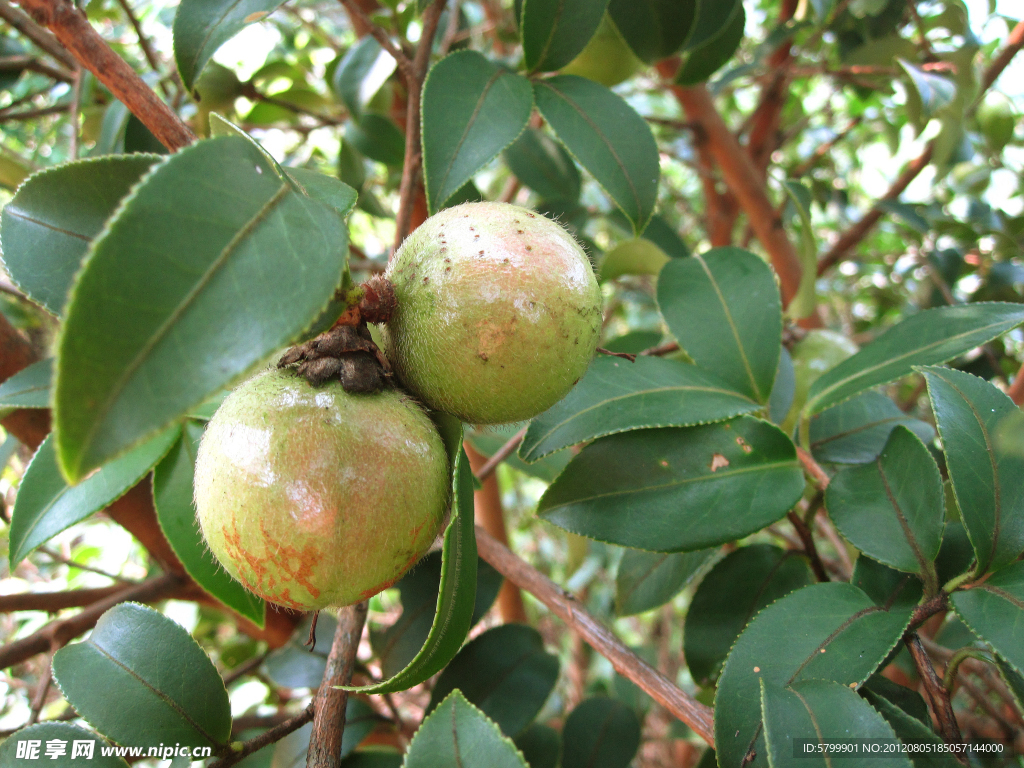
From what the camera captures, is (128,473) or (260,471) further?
(128,473)

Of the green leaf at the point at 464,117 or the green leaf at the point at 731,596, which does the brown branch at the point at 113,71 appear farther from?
the green leaf at the point at 731,596

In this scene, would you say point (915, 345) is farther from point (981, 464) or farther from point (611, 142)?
point (611, 142)

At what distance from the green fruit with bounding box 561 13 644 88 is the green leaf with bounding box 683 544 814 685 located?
857 mm

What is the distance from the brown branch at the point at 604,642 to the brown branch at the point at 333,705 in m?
0.20

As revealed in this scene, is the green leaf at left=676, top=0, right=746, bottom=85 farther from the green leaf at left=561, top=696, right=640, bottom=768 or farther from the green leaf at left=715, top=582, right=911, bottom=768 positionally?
the green leaf at left=561, top=696, right=640, bottom=768

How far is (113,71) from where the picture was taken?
64 centimetres

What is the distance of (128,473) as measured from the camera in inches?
32.8

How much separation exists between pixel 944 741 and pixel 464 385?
603mm

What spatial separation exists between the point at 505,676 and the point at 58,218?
867 mm

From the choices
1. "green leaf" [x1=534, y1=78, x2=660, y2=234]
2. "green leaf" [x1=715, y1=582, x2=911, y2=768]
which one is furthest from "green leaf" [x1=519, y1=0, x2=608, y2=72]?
"green leaf" [x1=715, y1=582, x2=911, y2=768]

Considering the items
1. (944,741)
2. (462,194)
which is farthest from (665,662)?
(462,194)

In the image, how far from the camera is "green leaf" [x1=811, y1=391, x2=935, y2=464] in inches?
38.6

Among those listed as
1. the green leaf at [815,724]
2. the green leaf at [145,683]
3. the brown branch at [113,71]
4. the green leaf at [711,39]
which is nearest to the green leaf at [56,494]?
the green leaf at [145,683]

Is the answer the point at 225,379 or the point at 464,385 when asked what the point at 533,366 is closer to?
the point at 464,385
